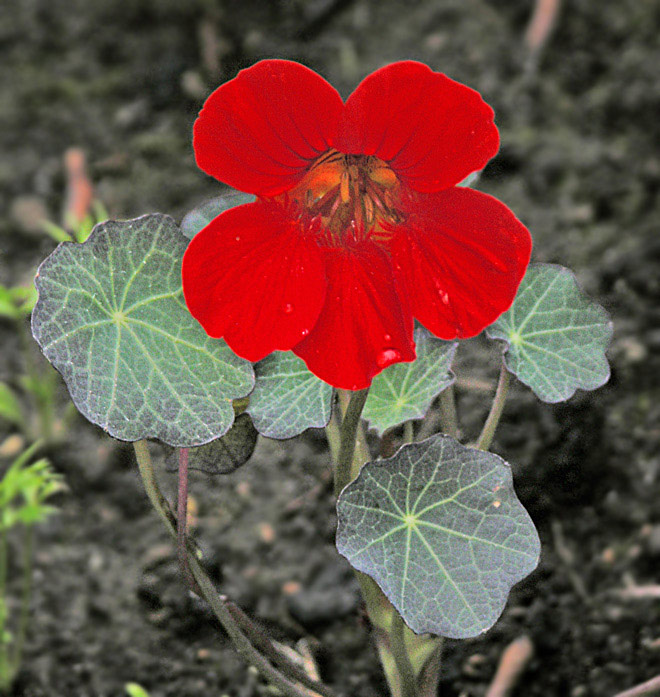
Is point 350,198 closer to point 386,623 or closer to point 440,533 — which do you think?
point 440,533

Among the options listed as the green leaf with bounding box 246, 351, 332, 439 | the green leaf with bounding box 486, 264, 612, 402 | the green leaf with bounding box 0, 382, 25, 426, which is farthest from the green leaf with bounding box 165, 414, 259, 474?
the green leaf with bounding box 0, 382, 25, 426

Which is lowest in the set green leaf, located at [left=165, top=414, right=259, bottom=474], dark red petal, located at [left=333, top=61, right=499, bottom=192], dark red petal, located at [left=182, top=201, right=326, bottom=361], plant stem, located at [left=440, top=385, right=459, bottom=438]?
plant stem, located at [left=440, top=385, right=459, bottom=438]

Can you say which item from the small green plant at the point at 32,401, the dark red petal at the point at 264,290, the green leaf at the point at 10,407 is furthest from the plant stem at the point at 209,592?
the green leaf at the point at 10,407

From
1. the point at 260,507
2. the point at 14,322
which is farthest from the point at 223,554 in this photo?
the point at 14,322

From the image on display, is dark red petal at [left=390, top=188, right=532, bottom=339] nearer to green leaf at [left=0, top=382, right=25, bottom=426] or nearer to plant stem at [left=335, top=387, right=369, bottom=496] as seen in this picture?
plant stem at [left=335, top=387, right=369, bottom=496]

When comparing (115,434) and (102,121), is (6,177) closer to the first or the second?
(102,121)
